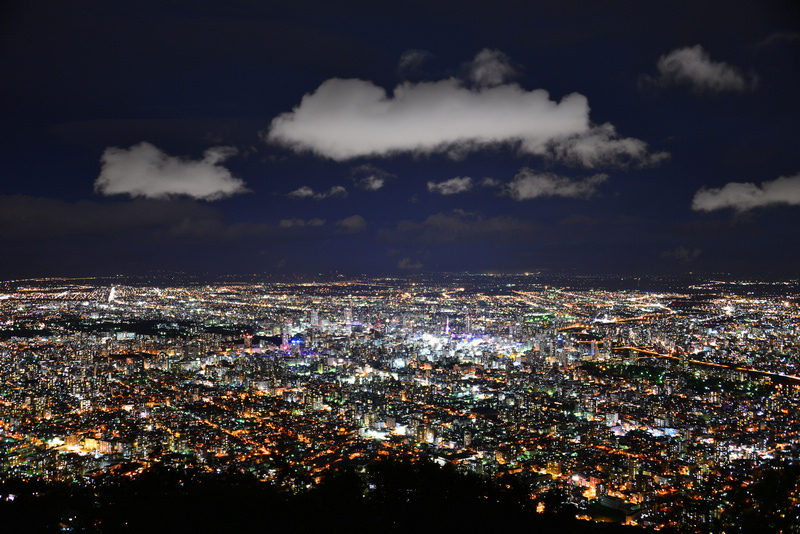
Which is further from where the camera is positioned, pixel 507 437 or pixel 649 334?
pixel 649 334

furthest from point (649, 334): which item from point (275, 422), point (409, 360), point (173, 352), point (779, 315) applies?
point (173, 352)

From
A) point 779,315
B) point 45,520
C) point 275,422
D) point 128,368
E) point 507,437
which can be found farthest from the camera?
point 779,315

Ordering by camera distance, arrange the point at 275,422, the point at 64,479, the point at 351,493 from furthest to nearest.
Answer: the point at 275,422
the point at 64,479
the point at 351,493

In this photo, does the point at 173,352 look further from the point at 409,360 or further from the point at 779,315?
the point at 779,315

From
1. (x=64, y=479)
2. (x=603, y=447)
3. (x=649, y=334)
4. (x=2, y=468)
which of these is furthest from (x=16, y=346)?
(x=649, y=334)

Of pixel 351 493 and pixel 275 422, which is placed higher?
pixel 351 493

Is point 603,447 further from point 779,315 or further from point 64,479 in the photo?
point 779,315
